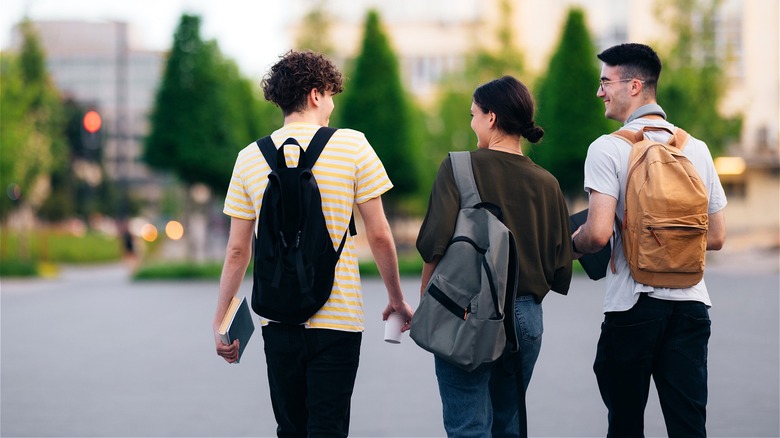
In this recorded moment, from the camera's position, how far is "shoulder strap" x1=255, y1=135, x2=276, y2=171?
3.89m

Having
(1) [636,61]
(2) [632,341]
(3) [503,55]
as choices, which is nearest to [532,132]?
(1) [636,61]

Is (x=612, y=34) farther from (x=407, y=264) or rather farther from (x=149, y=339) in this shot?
(x=149, y=339)

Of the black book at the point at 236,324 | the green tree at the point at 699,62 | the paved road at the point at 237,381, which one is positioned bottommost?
the paved road at the point at 237,381

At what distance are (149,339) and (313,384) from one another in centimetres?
884

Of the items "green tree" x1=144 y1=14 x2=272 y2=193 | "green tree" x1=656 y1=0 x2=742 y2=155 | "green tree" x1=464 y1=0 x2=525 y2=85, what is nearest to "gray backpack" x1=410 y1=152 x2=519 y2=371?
"green tree" x1=144 y1=14 x2=272 y2=193

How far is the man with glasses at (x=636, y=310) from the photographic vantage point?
13.2ft

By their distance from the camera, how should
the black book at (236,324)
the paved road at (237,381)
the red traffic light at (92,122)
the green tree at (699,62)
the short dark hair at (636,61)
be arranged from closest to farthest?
the black book at (236,324) < the short dark hair at (636,61) < the paved road at (237,381) < the red traffic light at (92,122) < the green tree at (699,62)

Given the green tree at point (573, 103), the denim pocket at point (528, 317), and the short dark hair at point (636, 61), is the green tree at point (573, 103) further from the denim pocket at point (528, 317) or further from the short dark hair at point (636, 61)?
the denim pocket at point (528, 317)

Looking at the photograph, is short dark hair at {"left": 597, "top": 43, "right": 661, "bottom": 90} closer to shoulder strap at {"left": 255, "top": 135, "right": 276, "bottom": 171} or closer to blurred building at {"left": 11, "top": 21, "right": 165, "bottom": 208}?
shoulder strap at {"left": 255, "top": 135, "right": 276, "bottom": 171}

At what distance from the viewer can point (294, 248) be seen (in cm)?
379

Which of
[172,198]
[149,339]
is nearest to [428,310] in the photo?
[149,339]

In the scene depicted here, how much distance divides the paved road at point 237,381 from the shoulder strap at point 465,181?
297 cm

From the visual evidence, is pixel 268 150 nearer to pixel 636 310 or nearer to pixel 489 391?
pixel 489 391

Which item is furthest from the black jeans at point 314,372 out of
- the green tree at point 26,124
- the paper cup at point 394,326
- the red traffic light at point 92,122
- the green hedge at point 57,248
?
the green tree at point 26,124
